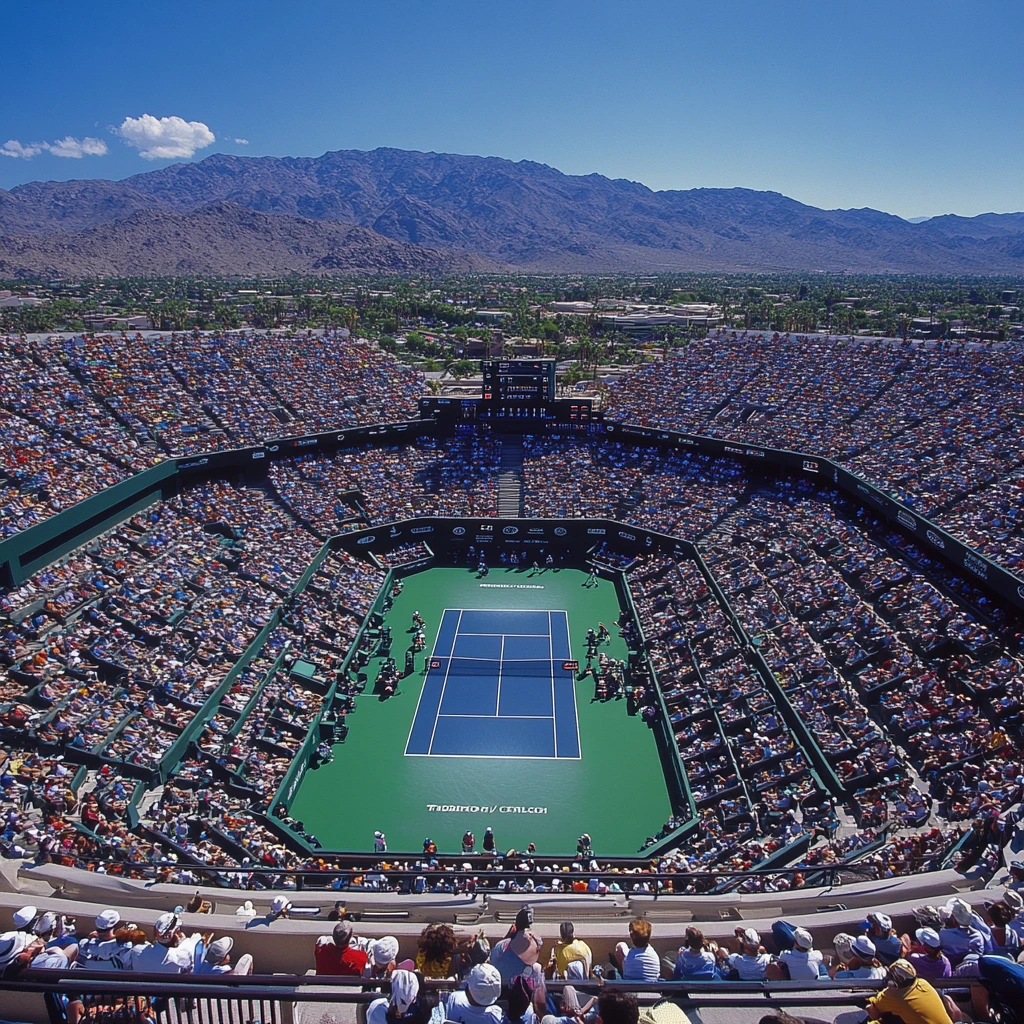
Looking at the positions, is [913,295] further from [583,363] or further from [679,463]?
[679,463]

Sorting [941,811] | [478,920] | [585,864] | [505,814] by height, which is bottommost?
[505,814]

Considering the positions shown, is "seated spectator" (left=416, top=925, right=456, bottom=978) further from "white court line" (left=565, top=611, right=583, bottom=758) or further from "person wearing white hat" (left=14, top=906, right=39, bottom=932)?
"white court line" (left=565, top=611, right=583, bottom=758)

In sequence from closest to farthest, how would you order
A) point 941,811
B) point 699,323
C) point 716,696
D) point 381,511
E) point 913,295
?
1. point 941,811
2. point 716,696
3. point 381,511
4. point 699,323
5. point 913,295

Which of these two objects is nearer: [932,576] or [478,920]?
[478,920]

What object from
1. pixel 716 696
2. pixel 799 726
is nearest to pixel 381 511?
pixel 716 696

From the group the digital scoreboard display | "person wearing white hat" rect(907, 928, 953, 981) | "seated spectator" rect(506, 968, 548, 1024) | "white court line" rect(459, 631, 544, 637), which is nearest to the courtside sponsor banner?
"white court line" rect(459, 631, 544, 637)

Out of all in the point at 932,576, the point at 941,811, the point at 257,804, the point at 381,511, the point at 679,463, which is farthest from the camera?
the point at 679,463
